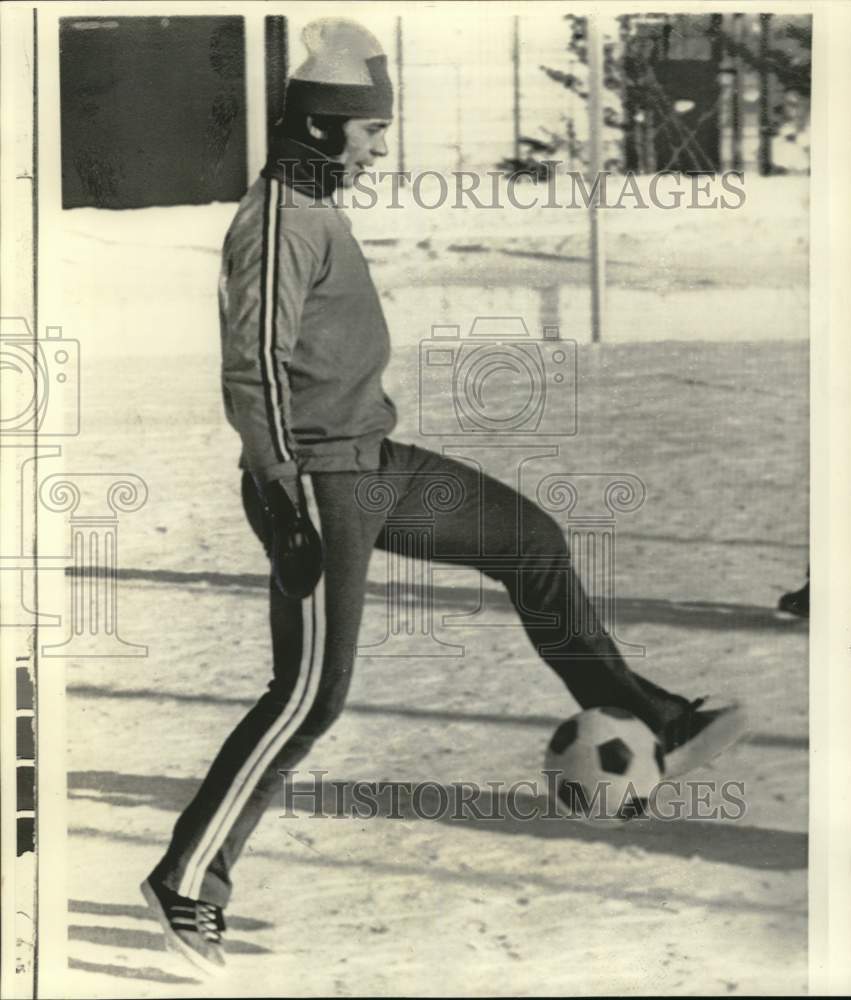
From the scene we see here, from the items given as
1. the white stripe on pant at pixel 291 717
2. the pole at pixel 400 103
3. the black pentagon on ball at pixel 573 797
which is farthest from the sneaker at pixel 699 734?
the pole at pixel 400 103

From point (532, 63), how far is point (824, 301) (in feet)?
1.66

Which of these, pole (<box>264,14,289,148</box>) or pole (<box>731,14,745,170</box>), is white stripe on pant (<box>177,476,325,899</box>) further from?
pole (<box>731,14,745,170</box>)

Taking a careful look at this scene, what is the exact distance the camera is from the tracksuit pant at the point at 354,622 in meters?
1.70

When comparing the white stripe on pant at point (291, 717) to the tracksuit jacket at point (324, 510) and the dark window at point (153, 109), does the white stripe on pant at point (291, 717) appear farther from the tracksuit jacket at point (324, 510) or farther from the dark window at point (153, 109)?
the dark window at point (153, 109)

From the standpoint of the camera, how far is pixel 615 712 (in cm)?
173

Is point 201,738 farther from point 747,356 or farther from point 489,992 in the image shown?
point 747,356

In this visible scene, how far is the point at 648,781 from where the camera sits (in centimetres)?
173

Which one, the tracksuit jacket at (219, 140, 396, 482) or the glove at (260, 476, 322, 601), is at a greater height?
the tracksuit jacket at (219, 140, 396, 482)

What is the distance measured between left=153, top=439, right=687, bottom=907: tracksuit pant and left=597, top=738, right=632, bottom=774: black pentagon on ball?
5cm

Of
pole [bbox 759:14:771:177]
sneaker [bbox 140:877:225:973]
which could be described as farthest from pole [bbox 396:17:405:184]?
sneaker [bbox 140:877:225:973]

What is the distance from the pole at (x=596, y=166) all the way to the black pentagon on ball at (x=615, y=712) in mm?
494

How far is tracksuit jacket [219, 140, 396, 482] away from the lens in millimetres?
1669

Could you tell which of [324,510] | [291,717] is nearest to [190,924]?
[291,717]

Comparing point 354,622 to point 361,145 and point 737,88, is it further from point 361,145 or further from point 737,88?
point 737,88
